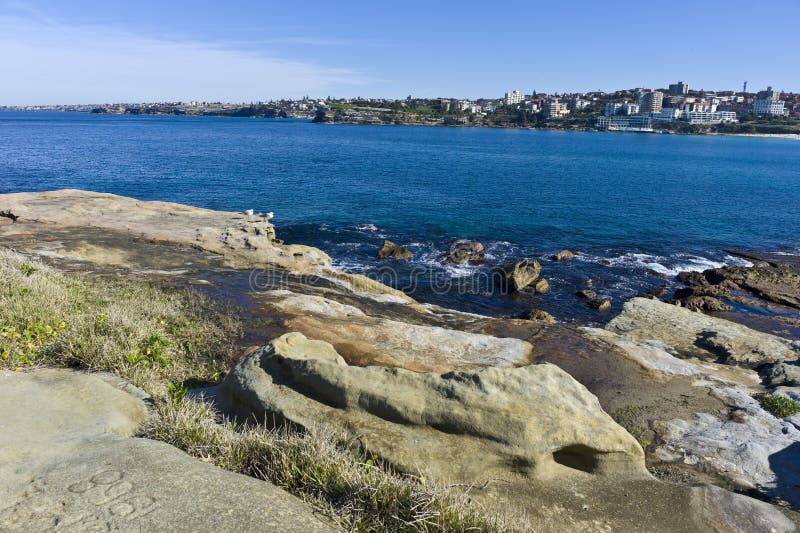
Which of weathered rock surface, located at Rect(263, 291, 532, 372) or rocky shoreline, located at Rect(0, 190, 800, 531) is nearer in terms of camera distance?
rocky shoreline, located at Rect(0, 190, 800, 531)

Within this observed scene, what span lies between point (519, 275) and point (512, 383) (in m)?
22.9

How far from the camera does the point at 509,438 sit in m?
7.60

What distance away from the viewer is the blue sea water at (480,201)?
3522 cm

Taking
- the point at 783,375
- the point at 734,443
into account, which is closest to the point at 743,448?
the point at 734,443

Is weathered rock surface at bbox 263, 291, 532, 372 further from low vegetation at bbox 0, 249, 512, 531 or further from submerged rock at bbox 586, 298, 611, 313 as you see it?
submerged rock at bbox 586, 298, 611, 313

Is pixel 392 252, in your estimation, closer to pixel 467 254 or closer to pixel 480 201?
pixel 467 254

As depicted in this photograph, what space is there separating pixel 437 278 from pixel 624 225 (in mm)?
25552

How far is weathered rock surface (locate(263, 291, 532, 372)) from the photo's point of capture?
1429 centimetres

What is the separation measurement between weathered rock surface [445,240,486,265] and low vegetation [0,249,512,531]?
70.0ft

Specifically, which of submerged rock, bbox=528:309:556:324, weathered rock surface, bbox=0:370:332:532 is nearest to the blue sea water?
submerged rock, bbox=528:309:556:324

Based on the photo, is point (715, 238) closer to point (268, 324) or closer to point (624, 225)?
point (624, 225)

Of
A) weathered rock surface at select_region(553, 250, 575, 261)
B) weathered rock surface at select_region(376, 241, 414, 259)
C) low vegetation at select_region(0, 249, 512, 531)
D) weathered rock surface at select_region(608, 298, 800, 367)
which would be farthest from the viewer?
weathered rock surface at select_region(553, 250, 575, 261)

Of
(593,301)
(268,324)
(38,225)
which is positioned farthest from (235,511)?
(38,225)

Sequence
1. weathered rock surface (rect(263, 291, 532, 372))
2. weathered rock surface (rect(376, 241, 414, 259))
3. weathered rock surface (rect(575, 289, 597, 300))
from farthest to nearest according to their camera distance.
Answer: weathered rock surface (rect(376, 241, 414, 259)) → weathered rock surface (rect(575, 289, 597, 300)) → weathered rock surface (rect(263, 291, 532, 372))
